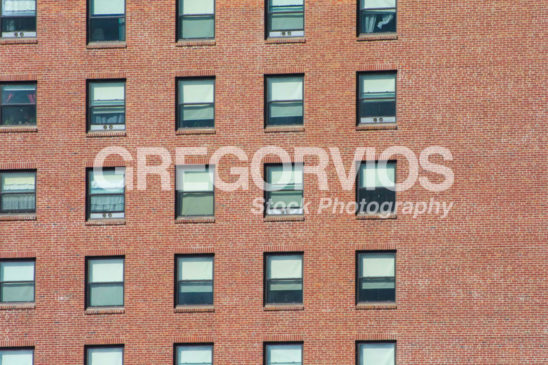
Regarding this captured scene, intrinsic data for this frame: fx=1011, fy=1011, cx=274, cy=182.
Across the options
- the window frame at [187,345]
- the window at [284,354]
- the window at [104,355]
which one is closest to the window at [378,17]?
the window at [284,354]

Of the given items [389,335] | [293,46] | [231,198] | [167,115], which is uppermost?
[293,46]

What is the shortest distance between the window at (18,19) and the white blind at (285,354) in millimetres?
13512

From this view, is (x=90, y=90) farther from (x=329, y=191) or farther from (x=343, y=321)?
(x=343, y=321)

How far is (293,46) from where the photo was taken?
111 feet

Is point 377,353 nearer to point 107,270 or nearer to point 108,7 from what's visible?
point 107,270

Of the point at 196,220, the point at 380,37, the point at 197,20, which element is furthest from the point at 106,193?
the point at 380,37

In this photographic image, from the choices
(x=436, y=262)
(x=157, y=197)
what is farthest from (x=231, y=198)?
(x=436, y=262)

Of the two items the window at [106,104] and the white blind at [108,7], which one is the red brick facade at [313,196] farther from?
the white blind at [108,7]

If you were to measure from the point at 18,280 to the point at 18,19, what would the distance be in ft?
29.4

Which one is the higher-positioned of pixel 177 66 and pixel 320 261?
pixel 177 66

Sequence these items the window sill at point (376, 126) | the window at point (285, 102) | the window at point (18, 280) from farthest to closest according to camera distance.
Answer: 1. the window at point (285, 102)
2. the window at point (18, 280)
3. the window sill at point (376, 126)

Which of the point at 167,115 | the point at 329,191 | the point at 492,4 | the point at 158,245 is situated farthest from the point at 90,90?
the point at 492,4

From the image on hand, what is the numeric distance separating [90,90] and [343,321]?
11583 millimetres

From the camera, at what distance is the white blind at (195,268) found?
33.6 m
